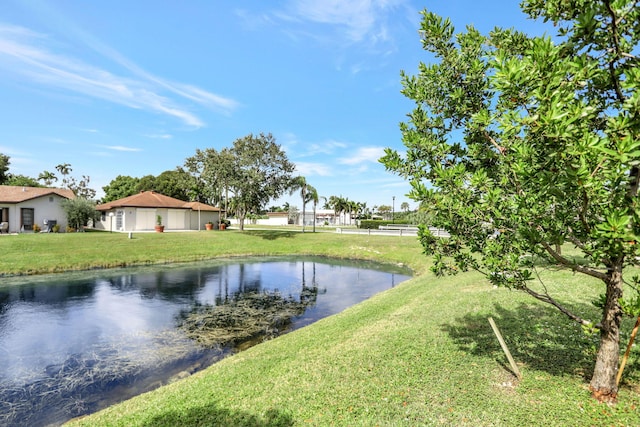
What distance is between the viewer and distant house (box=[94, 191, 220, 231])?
42.2 metres

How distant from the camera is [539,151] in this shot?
Result: 3.99 meters

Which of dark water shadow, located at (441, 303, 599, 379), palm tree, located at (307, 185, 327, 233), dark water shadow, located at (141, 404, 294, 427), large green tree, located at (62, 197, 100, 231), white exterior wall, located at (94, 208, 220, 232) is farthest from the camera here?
palm tree, located at (307, 185, 327, 233)

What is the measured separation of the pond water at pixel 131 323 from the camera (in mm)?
8305

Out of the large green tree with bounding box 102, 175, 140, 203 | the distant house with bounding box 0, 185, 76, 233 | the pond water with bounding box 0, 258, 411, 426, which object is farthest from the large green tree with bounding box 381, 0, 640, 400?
the large green tree with bounding box 102, 175, 140, 203

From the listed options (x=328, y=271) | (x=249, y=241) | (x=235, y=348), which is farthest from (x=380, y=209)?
(x=235, y=348)

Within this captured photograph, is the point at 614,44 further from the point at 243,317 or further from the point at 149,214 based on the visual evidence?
the point at 149,214

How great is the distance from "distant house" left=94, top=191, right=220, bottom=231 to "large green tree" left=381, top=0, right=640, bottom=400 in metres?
44.4

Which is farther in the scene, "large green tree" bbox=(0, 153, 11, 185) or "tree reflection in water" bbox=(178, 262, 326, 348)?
Result: "large green tree" bbox=(0, 153, 11, 185)

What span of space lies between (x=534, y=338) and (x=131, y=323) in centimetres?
1407

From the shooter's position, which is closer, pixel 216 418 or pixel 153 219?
pixel 216 418

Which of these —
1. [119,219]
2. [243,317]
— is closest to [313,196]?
[119,219]

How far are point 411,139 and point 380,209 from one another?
121885 mm

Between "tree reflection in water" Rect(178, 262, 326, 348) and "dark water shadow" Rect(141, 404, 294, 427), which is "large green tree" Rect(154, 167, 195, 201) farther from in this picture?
"dark water shadow" Rect(141, 404, 294, 427)

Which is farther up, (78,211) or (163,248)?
(78,211)
